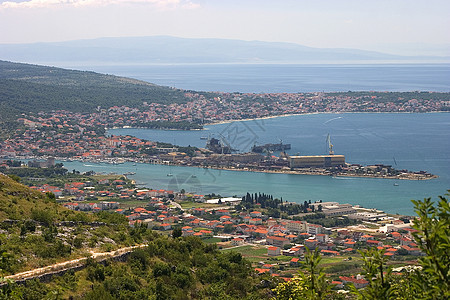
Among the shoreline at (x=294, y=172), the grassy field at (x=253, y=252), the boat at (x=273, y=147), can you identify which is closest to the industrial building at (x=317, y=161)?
the shoreline at (x=294, y=172)

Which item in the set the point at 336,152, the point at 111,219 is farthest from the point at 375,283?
the point at 336,152

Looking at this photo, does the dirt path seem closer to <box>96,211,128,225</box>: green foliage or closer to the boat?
<box>96,211,128,225</box>: green foliage

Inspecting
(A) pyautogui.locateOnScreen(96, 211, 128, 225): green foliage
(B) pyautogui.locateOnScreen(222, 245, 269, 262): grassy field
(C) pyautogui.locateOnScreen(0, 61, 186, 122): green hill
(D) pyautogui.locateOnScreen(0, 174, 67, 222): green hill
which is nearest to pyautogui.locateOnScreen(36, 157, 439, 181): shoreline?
(C) pyautogui.locateOnScreen(0, 61, 186, 122): green hill

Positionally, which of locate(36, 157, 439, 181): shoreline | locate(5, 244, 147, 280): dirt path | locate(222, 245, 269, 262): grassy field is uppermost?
locate(5, 244, 147, 280): dirt path

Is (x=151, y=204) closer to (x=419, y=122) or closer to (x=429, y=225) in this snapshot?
(x=429, y=225)

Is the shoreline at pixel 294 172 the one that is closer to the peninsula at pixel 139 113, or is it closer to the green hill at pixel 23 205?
the peninsula at pixel 139 113

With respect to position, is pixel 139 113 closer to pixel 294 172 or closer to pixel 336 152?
pixel 336 152

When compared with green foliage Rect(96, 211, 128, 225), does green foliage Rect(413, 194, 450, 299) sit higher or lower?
higher
